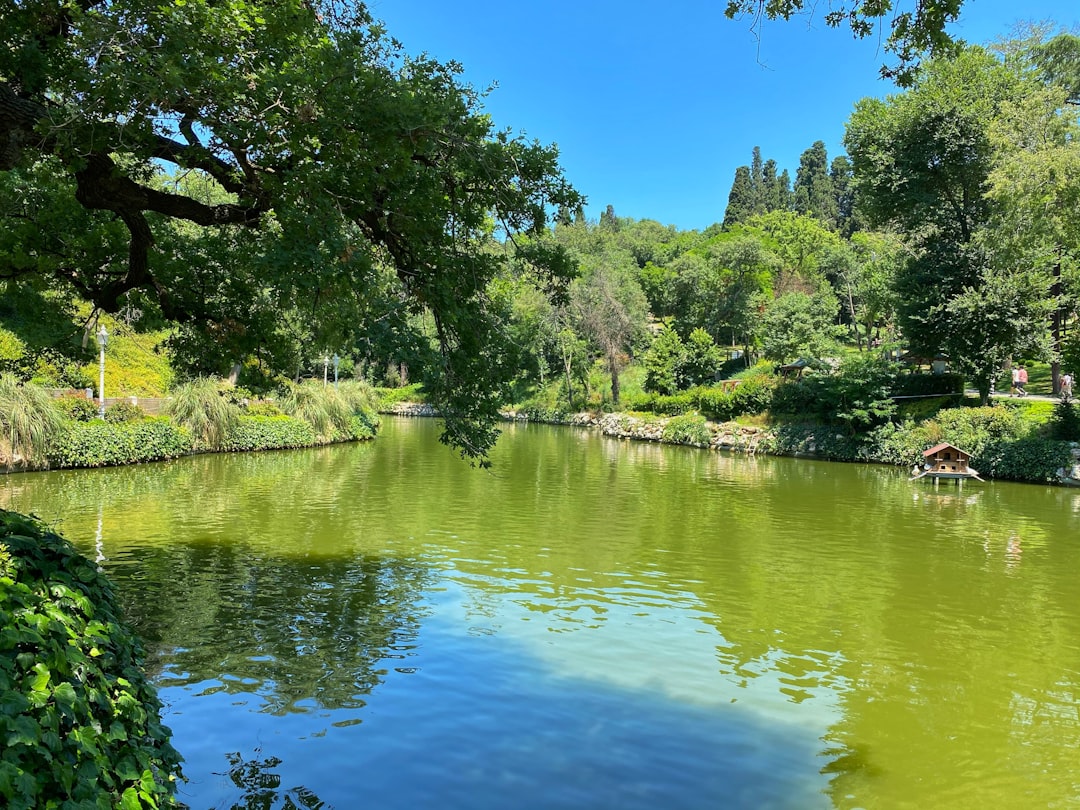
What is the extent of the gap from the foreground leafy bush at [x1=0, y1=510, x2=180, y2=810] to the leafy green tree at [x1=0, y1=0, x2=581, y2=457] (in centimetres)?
233

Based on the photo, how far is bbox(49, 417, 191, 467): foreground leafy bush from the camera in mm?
20609

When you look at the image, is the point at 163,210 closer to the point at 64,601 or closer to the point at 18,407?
the point at 64,601

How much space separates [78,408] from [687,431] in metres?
27.8

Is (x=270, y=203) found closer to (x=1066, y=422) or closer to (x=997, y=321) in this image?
(x=1066, y=422)

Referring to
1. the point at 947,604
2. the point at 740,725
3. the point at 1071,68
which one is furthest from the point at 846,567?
the point at 1071,68

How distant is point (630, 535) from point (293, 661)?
8.70 m

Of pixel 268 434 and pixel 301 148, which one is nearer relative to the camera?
pixel 301 148

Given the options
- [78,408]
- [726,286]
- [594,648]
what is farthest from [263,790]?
[726,286]

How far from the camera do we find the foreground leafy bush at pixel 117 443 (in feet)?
67.6

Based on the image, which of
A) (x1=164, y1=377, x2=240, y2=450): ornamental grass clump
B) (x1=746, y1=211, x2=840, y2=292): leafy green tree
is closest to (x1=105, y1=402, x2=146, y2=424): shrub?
(x1=164, y1=377, x2=240, y2=450): ornamental grass clump

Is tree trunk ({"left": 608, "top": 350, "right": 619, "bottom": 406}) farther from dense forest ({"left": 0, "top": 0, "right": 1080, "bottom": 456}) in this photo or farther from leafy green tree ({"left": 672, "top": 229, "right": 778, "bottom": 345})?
dense forest ({"left": 0, "top": 0, "right": 1080, "bottom": 456})

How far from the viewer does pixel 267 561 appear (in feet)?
38.8

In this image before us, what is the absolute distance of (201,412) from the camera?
25641 millimetres

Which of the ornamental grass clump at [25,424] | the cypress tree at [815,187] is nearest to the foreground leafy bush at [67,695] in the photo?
the ornamental grass clump at [25,424]
